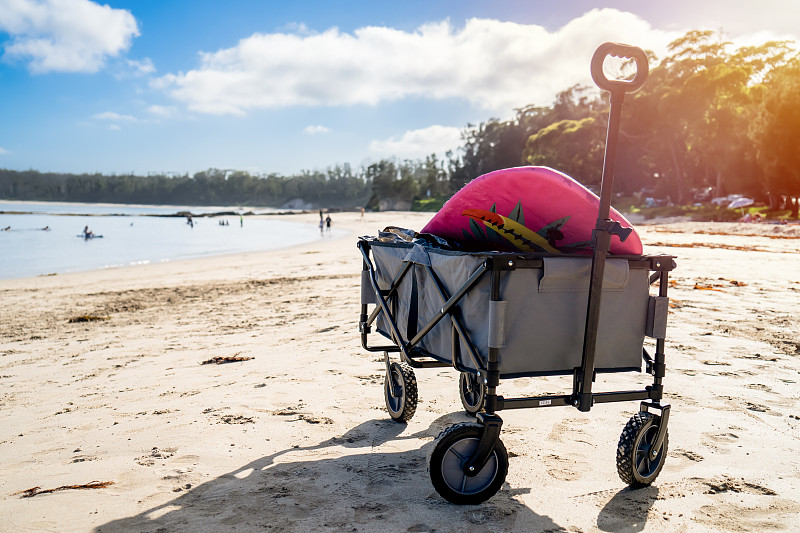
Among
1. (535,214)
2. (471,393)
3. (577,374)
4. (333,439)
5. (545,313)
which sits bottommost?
(333,439)

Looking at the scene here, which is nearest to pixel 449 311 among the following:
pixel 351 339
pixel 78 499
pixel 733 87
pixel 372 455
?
pixel 372 455

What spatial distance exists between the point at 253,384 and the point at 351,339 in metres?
1.64

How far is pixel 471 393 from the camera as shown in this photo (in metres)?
4.10

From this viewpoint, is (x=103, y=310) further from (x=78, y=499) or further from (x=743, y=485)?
(x=743, y=485)

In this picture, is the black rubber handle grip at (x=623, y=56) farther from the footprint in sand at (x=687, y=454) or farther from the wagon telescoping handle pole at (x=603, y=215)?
the footprint in sand at (x=687, y=454)

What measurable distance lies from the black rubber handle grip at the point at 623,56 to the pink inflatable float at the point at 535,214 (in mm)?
464

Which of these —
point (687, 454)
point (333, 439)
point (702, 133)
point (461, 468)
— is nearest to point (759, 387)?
point (687, 454)

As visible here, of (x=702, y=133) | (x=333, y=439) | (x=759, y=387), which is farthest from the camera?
(x=702, y=133)

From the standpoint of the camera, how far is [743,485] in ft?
9.74

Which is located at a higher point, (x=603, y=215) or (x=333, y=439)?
(x=603, y=215)

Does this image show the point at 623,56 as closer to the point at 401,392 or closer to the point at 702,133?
the point at 401,392

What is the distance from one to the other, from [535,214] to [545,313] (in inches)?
21.1

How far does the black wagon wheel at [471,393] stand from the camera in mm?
3967

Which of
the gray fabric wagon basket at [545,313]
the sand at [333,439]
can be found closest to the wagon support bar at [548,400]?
the gray fabric wagon basket at [545,313]
